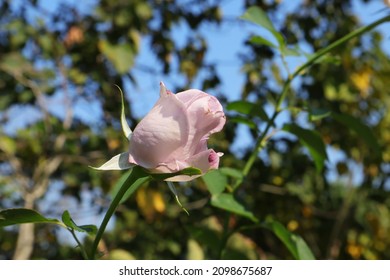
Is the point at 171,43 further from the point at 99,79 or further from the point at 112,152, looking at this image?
the point at 112,152

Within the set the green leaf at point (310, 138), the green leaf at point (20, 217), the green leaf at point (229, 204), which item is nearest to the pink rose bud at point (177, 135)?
the green leaf at point (20, 217)

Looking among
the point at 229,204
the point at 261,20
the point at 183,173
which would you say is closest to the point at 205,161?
the point at 183,173

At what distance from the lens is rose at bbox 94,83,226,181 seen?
22.7 inches

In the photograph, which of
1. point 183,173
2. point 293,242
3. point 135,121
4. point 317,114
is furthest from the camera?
point 135,121

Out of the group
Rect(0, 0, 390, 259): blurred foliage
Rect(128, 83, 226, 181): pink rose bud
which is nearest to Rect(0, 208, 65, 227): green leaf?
Rect(128, 83, 226, 181): pink rose bud

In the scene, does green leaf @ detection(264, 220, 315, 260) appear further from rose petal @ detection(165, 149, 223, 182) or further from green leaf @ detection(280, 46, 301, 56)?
rose petal @ detection(165, 149, 223, 182)

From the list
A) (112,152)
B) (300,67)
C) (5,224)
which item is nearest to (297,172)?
(112,152)

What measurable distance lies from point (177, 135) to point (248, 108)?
52 centimetres

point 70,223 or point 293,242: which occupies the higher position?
point 70,223

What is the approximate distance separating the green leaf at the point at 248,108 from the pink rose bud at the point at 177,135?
480 millimetres

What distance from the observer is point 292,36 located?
10.5ft

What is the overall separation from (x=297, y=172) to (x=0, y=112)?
59.1 inches

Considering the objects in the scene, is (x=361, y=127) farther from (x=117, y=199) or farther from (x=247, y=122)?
(x=117, y=199)

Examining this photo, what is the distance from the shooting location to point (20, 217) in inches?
25.0
